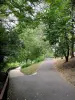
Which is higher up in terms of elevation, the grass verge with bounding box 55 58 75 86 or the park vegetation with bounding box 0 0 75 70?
the park vegetation with bounding box 0 0 75 70

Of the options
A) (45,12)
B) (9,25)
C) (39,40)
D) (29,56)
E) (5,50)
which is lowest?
(29,56)

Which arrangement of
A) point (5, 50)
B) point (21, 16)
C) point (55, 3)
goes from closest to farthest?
point (55, 3)
point (21, 16)
point (5, 50)

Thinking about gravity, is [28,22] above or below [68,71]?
above

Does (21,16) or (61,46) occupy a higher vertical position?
(21,16)

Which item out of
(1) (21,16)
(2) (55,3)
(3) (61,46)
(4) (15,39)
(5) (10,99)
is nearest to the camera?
(2) (55,3)

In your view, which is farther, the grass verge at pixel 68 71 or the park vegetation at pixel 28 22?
the grass verge at pixel 68 71

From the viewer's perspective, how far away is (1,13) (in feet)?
29.3

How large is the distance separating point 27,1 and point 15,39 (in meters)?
6.92

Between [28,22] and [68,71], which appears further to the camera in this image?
[68,71]

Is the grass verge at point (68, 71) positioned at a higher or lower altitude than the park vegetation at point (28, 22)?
lower

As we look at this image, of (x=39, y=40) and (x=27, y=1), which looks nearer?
(x=27, y=1)

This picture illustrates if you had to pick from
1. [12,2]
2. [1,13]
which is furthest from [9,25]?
[12,2]

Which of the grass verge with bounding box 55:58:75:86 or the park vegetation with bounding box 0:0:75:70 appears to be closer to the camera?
the park vegetation with bounding box 0:0:75:70

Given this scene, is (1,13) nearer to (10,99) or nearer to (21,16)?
(21,16)
